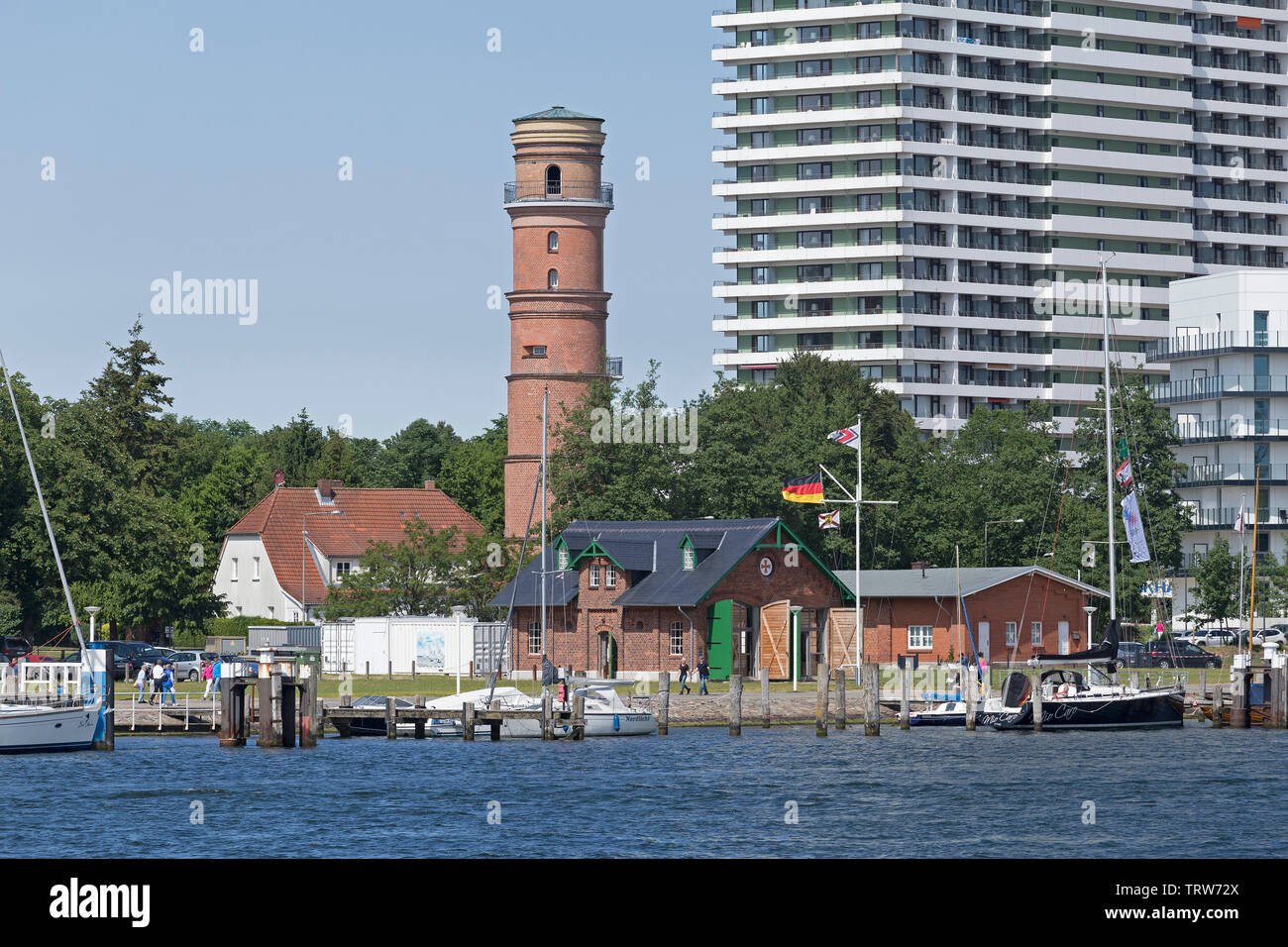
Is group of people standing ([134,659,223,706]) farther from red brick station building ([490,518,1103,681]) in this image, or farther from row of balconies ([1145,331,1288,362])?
row of balconies ([1145,331,1288,362])

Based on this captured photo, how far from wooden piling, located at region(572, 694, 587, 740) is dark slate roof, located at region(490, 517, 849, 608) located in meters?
19.6

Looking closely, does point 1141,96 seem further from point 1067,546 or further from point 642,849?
point 642,849

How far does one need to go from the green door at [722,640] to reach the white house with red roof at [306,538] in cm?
3812

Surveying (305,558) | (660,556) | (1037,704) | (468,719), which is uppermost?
(305,558)

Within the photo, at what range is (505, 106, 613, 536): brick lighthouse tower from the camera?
101562 mm

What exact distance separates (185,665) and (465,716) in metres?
28.3

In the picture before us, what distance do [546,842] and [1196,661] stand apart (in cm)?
6062

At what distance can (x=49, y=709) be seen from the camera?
177ft

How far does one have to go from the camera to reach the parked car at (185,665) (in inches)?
3196

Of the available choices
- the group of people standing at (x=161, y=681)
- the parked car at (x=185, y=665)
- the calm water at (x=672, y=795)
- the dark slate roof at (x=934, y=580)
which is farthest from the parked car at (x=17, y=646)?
the dark slate roof at (x=934, y=580)

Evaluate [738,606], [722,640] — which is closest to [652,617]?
[722,640]

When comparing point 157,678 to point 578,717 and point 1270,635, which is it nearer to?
point 578,717
